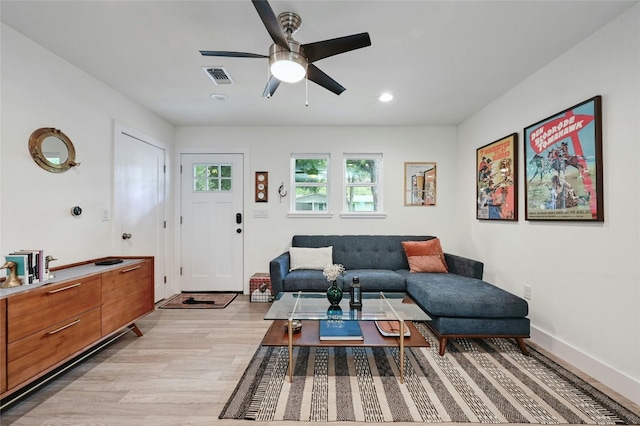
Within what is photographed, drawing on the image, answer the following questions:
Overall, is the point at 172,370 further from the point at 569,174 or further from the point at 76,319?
the point at 569,174

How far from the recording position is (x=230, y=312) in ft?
10.6

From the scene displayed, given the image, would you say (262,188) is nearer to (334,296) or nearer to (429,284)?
(334,296)

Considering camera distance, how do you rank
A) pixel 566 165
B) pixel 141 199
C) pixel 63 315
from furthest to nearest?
pixel 141 199 < pixel 566 165 < pixel 63 315

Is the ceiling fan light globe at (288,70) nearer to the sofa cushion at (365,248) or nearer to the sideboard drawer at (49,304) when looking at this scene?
the sideboard drawer at (49,304)

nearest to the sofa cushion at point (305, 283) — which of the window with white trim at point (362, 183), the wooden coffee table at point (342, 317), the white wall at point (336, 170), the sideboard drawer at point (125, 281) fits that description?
the wooden coffee table at point (342, 317)

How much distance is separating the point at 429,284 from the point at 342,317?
1133mm

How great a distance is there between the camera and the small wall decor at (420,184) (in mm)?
3977

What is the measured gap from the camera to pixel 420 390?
1.81m

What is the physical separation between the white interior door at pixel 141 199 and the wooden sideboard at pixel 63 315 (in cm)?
63

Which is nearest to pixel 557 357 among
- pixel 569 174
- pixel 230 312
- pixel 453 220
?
pixel 569 174

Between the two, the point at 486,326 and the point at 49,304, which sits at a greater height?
the point at 49,304

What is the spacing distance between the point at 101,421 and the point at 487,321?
2.71 metres

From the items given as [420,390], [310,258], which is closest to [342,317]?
[420,390]

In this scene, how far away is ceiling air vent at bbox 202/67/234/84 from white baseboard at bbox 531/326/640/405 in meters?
3.58
